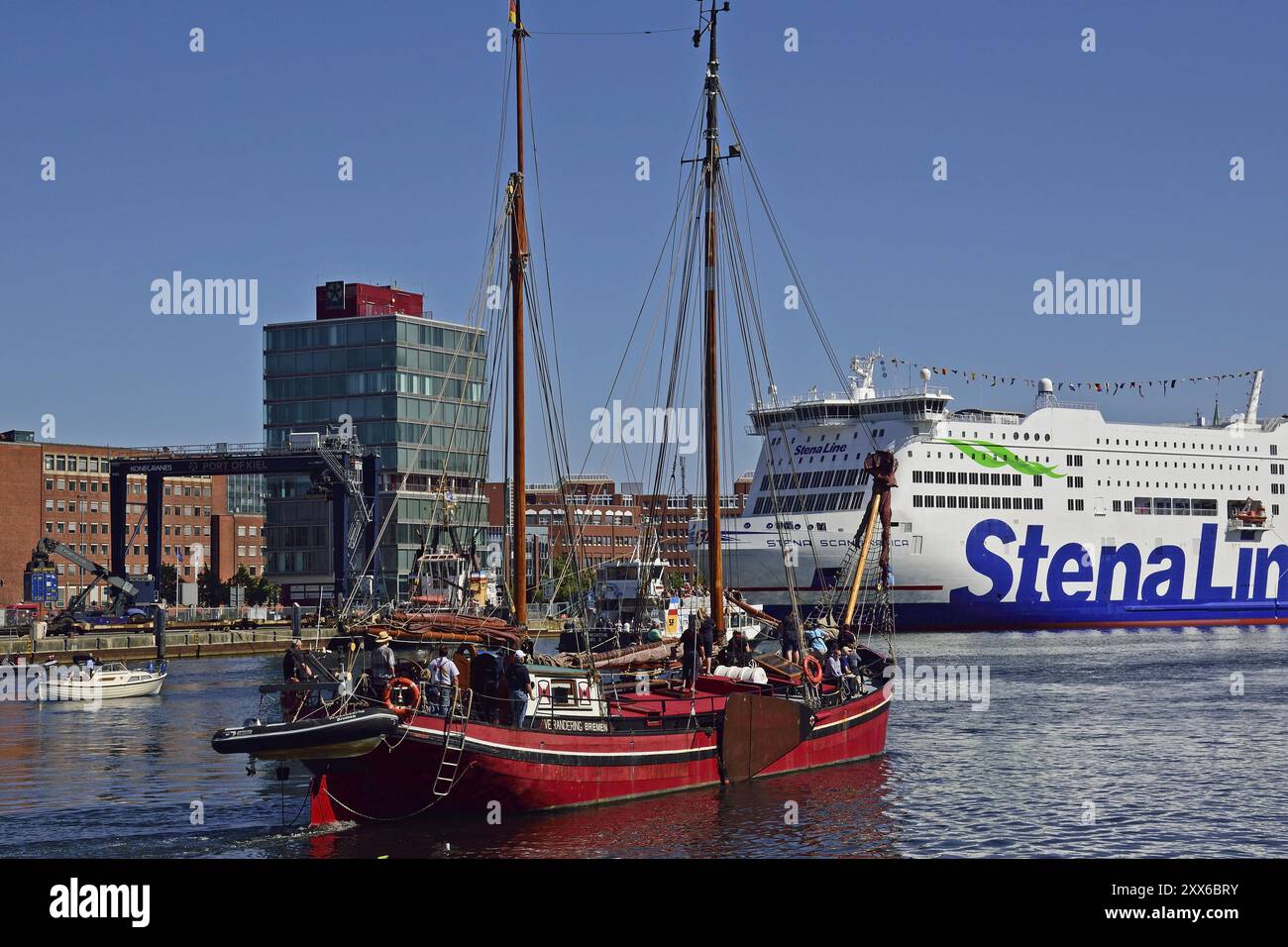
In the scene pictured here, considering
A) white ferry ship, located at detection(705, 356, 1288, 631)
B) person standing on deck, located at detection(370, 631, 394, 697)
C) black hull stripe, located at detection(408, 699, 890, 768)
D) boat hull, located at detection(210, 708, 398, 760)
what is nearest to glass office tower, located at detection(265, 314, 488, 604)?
white ferry ship, located at detection(705, 356, 1288, 631)

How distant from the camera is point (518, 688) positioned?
2734cm

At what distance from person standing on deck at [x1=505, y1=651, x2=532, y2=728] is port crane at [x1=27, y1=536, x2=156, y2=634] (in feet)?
224

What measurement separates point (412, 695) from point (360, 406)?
391 feet

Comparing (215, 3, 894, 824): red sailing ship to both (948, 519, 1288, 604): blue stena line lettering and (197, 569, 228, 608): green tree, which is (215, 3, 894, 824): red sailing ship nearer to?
(948, 519, 1288, 604): blue stena line lettering

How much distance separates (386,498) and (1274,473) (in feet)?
240

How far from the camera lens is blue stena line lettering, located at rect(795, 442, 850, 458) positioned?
100125mm

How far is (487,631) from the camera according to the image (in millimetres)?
31938

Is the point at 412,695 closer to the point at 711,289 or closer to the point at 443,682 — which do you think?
the point at 443,682

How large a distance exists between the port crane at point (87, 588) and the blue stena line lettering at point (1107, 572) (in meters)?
53.0

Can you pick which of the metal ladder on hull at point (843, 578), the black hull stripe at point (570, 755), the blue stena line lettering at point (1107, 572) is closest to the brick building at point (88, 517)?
the blue stena line lettering at point (1107, 572)

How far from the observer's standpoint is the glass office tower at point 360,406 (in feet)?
460

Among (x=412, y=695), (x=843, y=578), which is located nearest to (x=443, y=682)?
(x=412, y=695)
